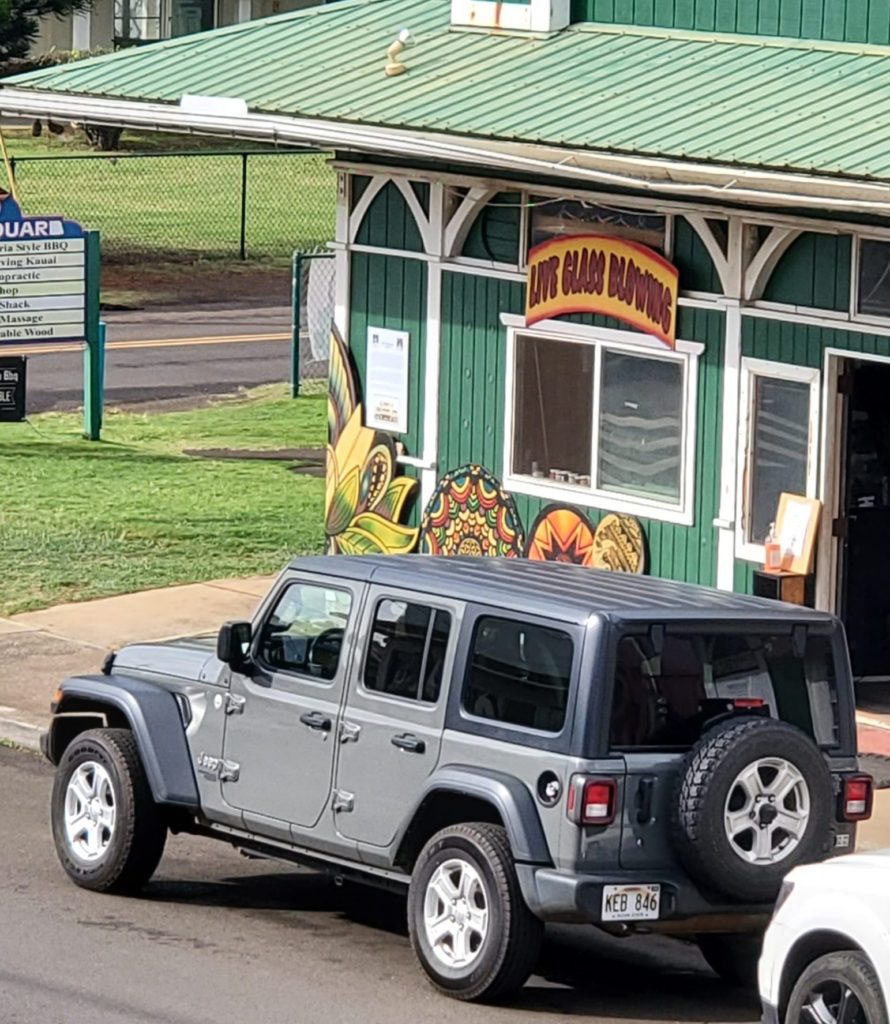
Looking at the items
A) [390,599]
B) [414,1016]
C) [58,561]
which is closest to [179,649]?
[390,599]

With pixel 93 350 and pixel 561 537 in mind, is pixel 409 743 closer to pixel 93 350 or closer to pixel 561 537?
pixel 561 537

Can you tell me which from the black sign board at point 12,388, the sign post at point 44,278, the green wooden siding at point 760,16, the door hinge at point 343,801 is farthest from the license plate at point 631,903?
the sign post at point 44,278

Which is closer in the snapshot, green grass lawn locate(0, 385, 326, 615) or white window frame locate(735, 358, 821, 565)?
white window frame locate(735, 358, 821, 565)

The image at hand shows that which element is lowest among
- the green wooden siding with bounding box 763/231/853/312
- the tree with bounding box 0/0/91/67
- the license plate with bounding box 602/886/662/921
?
the license plate with bounding box 602/886/662/921

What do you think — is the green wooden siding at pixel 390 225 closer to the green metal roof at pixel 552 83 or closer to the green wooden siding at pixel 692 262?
the green metal roof at pixel 552 83

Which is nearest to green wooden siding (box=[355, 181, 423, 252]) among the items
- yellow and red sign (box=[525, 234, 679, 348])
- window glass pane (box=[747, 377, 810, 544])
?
yellow and red sign (box=[525, 234, 679, 348])

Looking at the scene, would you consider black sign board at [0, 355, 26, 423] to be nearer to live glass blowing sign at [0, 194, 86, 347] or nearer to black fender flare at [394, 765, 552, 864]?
live glass blowing sign at [0, 194, 86, 347]

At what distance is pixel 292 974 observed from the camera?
9445 millimetres

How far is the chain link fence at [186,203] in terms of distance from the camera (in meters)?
43.3

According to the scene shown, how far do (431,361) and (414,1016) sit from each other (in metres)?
8.32

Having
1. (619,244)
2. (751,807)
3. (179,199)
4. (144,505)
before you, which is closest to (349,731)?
(751,807)

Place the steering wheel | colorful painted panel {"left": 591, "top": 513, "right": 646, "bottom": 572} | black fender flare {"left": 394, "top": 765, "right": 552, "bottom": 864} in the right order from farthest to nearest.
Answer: colorful painted panel {"left": 591, "top": 513, "right": 646, "bottom": 572} → the steering wheel → black fender flare {"left": 394, "top": 765, "right": 552, "bottom": 864}

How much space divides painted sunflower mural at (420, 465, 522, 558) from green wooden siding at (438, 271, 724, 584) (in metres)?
0.09

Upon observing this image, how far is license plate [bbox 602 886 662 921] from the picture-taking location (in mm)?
8758
